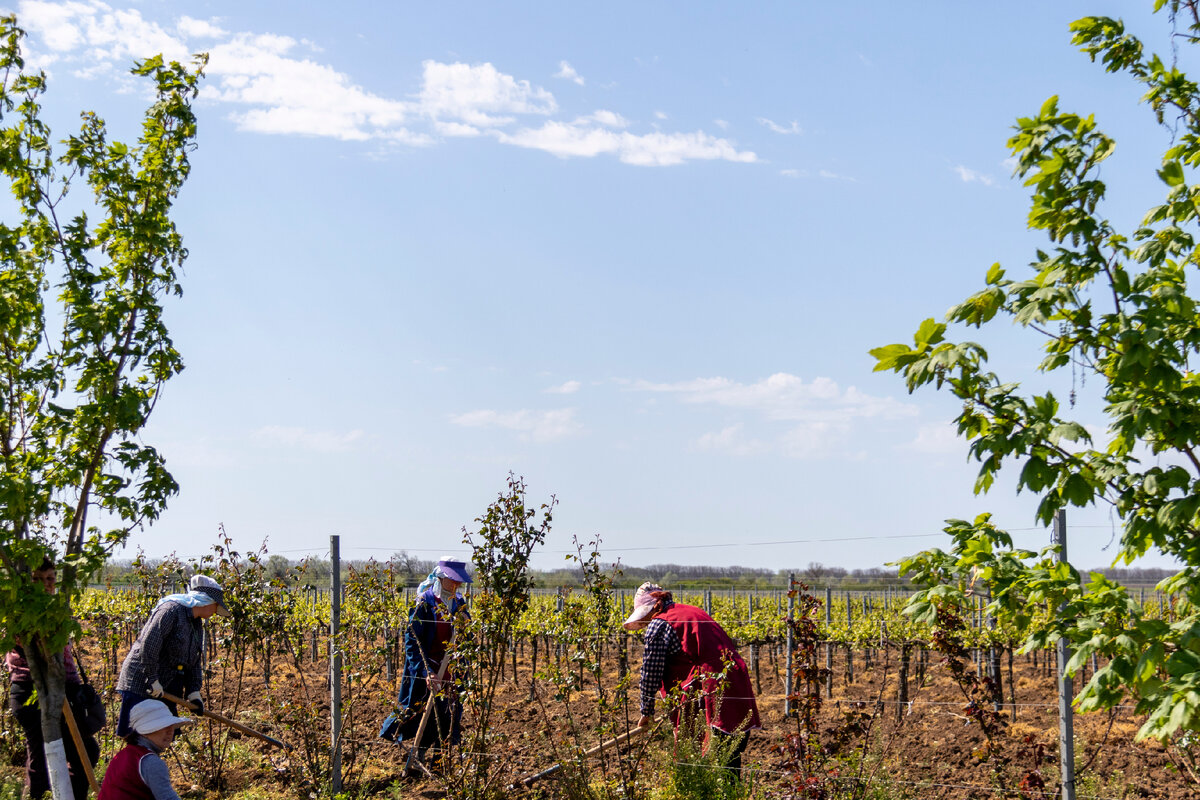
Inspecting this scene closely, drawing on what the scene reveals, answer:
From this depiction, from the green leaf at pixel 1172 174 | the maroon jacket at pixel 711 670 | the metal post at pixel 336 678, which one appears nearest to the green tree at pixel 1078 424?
the green leaf at pixel 1172 174

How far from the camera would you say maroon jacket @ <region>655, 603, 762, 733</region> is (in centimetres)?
525

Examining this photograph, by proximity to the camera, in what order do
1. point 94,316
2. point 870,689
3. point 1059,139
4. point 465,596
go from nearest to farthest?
point 1059,139 → point 94,316 → point 465,596 → point 870,689

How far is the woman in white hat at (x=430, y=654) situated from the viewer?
5969 millimetres

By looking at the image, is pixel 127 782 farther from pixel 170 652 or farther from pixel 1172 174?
pixel 1172 174

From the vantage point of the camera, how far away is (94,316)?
5141 millimetres

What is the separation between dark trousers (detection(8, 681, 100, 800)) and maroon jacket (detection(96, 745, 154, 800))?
6.01 ft

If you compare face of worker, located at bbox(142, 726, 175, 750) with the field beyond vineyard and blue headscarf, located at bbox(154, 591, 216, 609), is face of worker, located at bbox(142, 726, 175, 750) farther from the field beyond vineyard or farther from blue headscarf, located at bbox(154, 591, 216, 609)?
blue headscarf, located at bbox(154, 591, 216, 609)

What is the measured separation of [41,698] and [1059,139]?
538 cm

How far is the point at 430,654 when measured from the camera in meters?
6.64

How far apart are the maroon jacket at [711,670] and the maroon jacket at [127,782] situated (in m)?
2.55

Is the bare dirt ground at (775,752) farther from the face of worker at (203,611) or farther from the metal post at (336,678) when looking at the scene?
the face of worker at (203,611)

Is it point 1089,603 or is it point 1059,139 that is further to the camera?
point 1059,139

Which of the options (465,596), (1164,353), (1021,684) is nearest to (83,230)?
(465,596)

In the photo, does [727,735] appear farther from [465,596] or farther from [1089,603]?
[1089,603]
